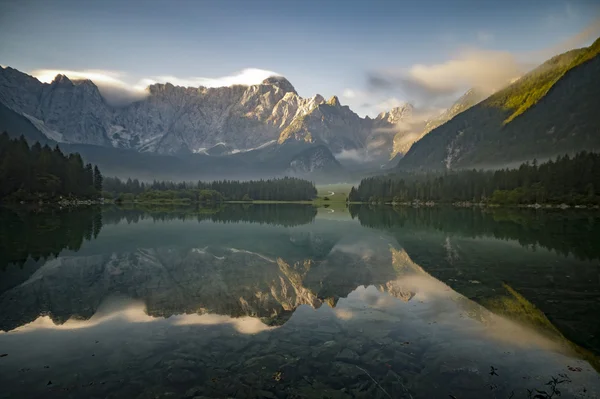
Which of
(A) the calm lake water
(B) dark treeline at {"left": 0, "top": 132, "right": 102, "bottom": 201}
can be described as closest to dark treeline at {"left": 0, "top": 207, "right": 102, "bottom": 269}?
(A) the calm lake water

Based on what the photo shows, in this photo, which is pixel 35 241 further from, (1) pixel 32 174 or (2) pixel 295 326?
(1) pixel 32 174

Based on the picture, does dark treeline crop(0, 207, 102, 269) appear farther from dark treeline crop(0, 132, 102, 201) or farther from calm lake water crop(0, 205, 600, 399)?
dark treeline crop(0, 132, 102, 201)

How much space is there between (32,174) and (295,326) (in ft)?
608

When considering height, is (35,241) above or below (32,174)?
below

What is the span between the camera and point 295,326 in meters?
24.6

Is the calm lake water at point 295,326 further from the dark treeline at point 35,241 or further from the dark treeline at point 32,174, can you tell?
the dark treeline at point 32,174

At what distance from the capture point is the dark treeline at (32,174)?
159 m

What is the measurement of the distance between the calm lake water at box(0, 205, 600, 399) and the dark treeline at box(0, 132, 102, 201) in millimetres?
141295

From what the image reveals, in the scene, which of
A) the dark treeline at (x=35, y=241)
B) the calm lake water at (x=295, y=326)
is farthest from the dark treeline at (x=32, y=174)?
the calm lake water at (x=295, y=326)

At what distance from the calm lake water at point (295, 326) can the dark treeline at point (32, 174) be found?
5563 inches

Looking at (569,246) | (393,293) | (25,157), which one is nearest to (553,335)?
(393,293)

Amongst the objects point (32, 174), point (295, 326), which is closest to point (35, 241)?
point (295, 326)

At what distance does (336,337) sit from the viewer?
894 inches

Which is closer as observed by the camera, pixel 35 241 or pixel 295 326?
pixel 295 326
